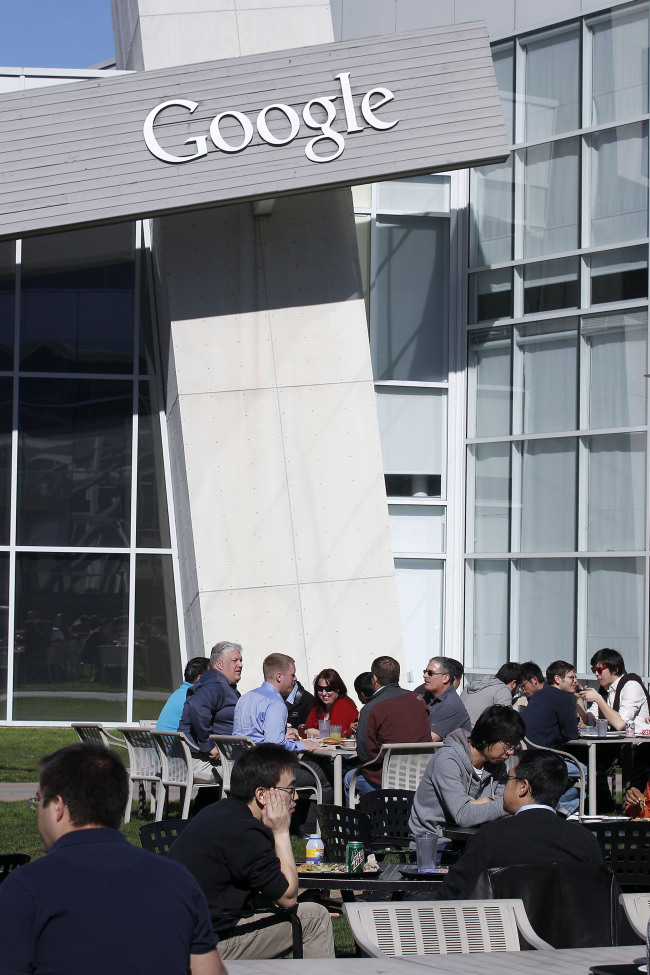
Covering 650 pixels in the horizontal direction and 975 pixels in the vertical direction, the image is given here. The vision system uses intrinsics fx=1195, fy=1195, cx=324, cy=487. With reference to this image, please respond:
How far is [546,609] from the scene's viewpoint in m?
15.8

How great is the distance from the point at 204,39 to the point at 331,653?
7737 millimetres

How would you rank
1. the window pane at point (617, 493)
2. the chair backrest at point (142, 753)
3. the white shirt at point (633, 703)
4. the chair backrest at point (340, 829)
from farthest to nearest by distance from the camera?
the window pane at point (617, 493), the white shirt at point (633, 703), the chair backrest at point (142, 753), the chair backrest at point (340, 829)

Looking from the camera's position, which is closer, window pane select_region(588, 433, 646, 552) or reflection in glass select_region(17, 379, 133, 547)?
window pane select_region(588, 433, 646, 552)

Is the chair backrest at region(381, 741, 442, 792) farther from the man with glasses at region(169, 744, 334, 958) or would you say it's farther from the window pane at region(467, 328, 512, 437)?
the window pane at region(467, 328, 512, 437)

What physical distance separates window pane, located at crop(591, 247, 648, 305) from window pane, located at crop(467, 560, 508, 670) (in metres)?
3.83

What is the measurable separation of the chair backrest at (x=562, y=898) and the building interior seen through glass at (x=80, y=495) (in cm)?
1235

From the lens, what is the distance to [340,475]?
14.5 meters

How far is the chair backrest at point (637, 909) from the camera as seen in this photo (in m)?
4.16

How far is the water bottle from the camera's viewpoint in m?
6.19

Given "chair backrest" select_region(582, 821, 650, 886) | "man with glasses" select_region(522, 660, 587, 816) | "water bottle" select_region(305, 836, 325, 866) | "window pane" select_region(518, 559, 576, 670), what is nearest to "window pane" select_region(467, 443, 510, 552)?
"window pane" select_region(518, 559, 576, 670)

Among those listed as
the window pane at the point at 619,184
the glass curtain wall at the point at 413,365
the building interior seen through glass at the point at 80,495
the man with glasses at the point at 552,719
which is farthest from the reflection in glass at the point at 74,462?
the man with glasses at the point at 552,719

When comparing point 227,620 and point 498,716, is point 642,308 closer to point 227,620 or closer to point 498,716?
point 227,620

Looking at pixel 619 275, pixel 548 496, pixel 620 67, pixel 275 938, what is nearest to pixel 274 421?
pixel 548 496

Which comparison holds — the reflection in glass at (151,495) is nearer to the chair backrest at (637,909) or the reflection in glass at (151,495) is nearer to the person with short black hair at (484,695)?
the person with short black hair at (484,695)
